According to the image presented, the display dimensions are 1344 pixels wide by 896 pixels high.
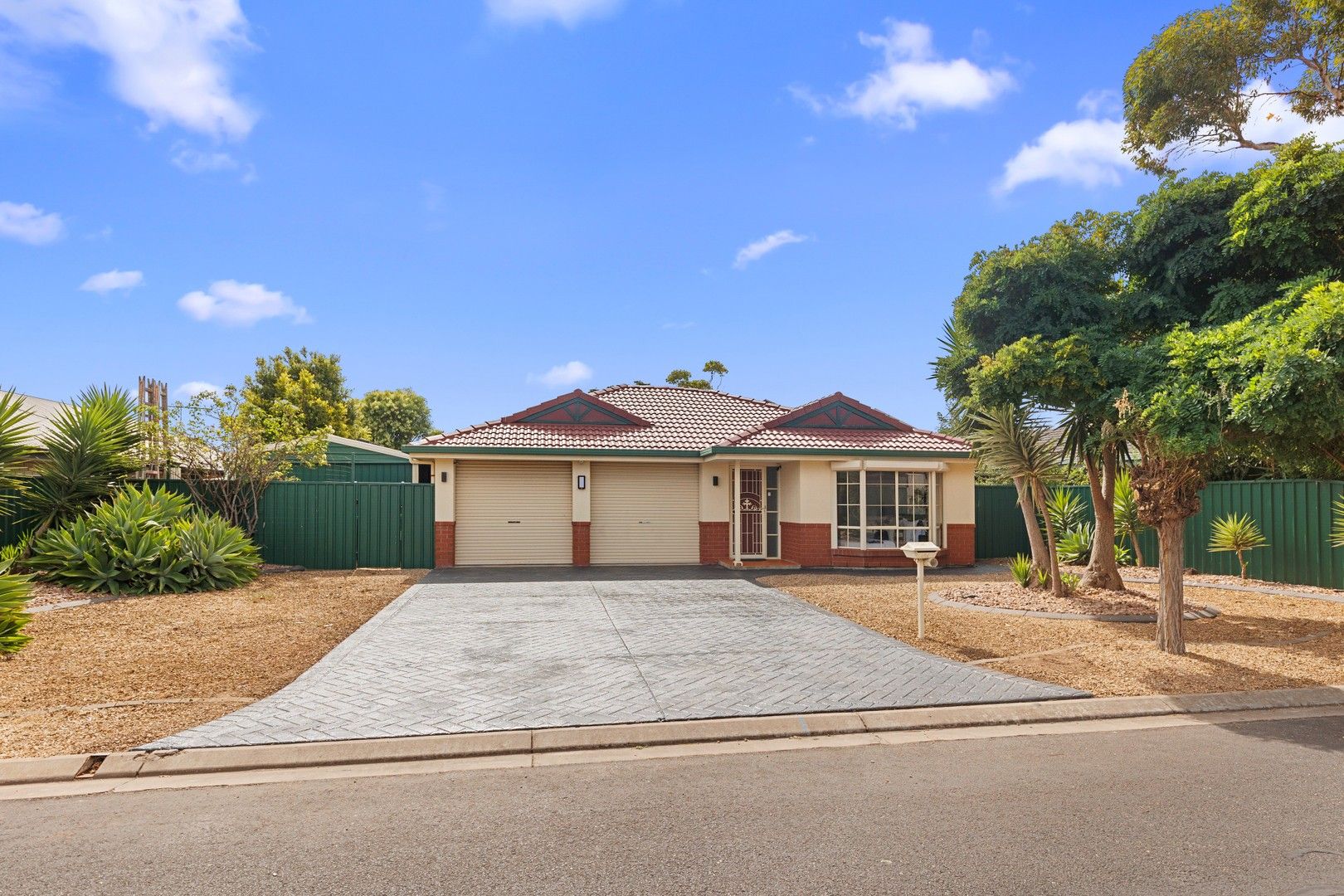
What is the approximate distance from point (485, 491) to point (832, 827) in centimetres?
1434

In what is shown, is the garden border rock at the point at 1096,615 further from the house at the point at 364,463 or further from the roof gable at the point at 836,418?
the house at the point at 364,463

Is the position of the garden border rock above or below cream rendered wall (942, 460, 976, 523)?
below

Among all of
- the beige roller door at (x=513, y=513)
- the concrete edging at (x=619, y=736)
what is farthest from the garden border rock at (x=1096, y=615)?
the beige roller door at (x=513, y=513)

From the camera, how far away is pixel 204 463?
1622cm

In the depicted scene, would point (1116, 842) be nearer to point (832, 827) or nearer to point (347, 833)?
point (832, 827)

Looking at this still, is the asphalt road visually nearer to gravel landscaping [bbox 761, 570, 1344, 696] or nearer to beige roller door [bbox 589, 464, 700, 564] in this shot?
gravel landscaping [bbox 761, 570, 1344, 696]

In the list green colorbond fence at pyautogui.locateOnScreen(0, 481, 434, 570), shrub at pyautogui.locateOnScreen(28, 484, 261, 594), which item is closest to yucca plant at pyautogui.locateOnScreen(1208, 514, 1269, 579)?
green colorbond fence at pyautogui.locateOnScreen(0, 481, 434, 570)

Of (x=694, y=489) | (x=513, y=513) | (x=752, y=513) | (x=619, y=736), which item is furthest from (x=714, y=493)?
(x=619, y=736)

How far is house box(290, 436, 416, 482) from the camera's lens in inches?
997

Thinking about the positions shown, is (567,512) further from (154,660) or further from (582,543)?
(154,660)

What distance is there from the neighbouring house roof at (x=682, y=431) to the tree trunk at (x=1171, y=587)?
8.72 metres

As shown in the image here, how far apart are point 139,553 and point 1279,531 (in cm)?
1985

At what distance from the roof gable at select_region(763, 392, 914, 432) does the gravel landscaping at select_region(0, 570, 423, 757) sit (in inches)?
384

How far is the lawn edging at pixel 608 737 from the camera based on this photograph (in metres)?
5.25
